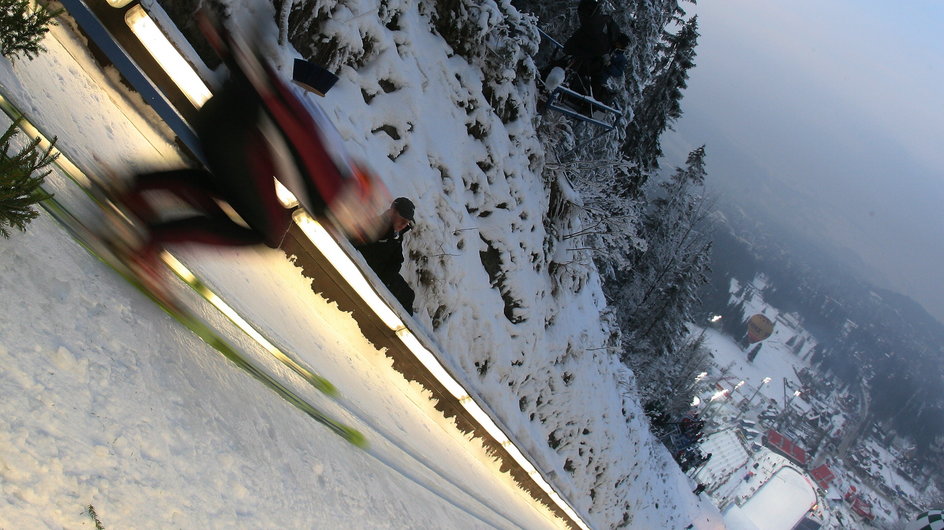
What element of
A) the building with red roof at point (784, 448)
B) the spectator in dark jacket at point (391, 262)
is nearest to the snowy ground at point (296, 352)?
the spectator in dark jacket at point (391, 262)

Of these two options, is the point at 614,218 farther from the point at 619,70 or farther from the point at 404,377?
the point at 404,377

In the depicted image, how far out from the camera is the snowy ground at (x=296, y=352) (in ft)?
7.16

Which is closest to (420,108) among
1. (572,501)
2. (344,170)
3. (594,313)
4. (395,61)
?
(395,61)

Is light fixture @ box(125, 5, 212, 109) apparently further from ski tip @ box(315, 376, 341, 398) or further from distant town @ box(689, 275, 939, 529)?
distant town @ box(689, 275, 939, 529)

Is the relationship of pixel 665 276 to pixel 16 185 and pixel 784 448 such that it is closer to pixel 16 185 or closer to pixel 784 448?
pixel 16 185

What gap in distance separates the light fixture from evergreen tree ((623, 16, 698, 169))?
21.3m

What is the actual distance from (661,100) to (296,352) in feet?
78.3

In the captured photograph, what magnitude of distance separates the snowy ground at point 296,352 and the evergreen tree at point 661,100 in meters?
16.5

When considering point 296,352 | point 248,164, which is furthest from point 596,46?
point 296,352

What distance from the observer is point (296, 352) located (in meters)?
4.05

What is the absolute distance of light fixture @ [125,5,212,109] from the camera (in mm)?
3881

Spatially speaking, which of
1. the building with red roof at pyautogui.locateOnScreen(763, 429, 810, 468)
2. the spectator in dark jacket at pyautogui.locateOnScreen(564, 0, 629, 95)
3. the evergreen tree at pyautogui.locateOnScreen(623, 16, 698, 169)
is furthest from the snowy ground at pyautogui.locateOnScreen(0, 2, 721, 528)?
the building with red roof at pyautogui.locateOnScreen(763, 429, 810, 468)

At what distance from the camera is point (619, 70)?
977 cm

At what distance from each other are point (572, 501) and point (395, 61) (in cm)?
860
